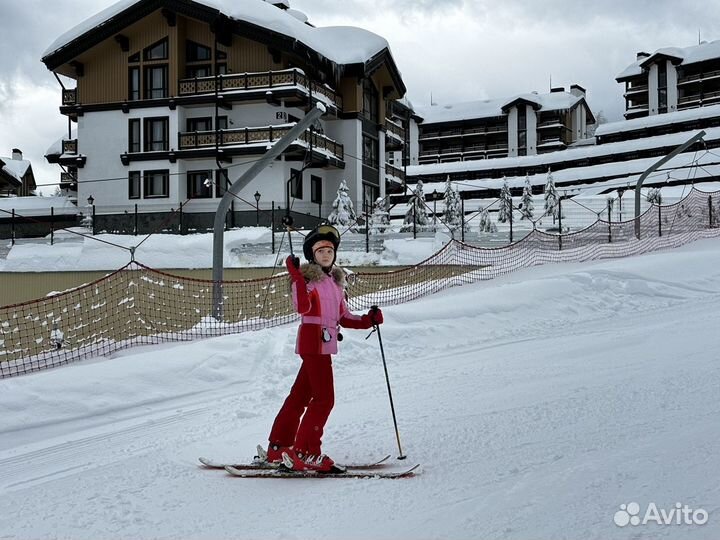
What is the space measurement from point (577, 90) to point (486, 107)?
407 inches

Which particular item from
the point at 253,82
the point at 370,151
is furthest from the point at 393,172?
the point at 253,82

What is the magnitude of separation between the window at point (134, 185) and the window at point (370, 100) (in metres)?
12.0

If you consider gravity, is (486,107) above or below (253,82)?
above

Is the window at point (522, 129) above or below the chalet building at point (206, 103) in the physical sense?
above

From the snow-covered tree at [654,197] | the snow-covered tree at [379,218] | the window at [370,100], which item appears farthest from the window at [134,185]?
the snow-covered tree at [654,197]

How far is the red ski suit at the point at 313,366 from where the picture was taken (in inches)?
208

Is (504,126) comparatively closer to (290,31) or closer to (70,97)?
(290,31)

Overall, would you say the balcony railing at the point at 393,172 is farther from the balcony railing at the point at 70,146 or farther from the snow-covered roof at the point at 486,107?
the snow-covered roof at the point at 486,107

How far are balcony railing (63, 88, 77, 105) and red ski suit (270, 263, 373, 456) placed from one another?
1358 inches

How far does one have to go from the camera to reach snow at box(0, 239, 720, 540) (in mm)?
4309

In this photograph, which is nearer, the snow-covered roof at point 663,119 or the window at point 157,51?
the window at point 157,51

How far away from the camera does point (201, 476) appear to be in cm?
530

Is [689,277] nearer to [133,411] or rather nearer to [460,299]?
[460,299]

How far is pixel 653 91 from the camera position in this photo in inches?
2532
